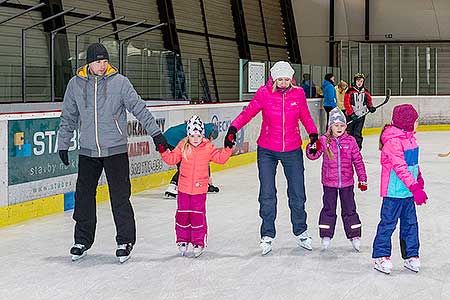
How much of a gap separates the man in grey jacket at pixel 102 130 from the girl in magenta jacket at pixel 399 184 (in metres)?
1.35

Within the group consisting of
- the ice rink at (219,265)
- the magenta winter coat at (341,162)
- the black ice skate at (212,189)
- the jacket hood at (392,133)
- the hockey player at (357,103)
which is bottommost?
the ice rink at (219,265)

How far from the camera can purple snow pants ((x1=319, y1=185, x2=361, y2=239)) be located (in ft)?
17.8

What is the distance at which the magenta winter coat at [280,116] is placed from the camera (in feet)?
17.3

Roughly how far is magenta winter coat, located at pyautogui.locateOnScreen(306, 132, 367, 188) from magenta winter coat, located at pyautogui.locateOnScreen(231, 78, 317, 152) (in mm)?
157

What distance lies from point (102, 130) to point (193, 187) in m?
0.72

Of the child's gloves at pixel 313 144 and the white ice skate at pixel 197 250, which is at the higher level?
the child's gloves at pixel 313 144

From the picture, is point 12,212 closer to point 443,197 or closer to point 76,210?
point 76,210

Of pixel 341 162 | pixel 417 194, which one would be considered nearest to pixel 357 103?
pixel 341 162

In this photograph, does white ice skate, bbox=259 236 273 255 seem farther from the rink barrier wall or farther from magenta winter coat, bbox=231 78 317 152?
the rink barrier wall

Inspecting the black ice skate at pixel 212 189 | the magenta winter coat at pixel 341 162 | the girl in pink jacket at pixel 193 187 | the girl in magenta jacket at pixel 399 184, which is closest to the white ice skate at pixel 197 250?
the girl in pink jacket at pixel 193 187

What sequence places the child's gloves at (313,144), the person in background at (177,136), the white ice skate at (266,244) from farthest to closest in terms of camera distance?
the person in background at (177,136) < the white ice skate at (266,244) < the child's gloves at (313,144)

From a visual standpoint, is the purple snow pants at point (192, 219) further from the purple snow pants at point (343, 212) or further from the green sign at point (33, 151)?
the green sign at point (33, 151)

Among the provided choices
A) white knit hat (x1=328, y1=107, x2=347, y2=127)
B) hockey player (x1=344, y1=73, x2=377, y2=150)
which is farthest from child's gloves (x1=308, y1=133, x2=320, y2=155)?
hockey player (x1=344, y1=73, x2=377, y2=150)

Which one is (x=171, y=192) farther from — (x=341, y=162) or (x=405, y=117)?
(x=405, y=117)
